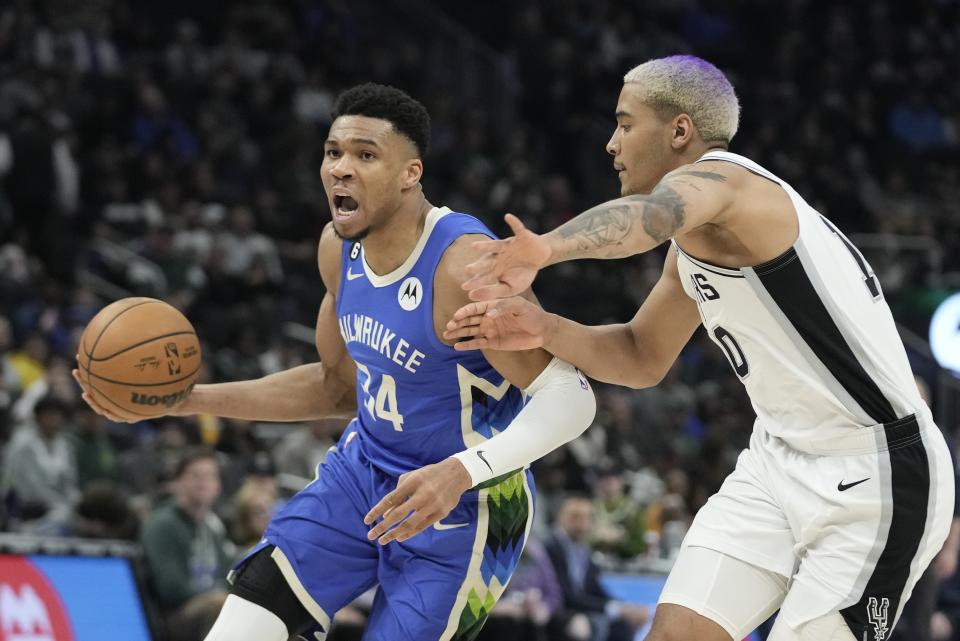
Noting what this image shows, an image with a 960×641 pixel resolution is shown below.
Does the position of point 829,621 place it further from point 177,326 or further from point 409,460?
point 177,326

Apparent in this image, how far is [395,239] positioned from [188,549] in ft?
13.5

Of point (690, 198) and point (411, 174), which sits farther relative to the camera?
point (411, 174)

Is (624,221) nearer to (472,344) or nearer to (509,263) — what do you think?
(509,263)

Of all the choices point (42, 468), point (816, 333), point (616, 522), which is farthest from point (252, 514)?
point (816, 333)

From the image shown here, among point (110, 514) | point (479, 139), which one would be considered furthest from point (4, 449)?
point (479, 139)

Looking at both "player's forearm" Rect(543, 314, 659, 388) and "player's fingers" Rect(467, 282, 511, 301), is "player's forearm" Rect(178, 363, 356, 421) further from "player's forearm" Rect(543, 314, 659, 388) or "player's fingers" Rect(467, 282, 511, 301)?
"player's fingers" Rect(467, 282, 511, 301)

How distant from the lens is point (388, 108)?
4.55 meters

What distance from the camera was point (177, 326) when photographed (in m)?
4.71

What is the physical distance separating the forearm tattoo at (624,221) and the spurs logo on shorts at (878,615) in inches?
48.5

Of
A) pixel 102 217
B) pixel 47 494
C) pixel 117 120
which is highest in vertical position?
pixel 117 120

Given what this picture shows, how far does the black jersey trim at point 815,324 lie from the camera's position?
390 centimetres

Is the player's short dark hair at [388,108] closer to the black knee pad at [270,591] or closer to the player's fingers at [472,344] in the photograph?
the player's fingers at [472,344]

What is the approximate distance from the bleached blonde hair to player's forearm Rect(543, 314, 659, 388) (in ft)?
2.42

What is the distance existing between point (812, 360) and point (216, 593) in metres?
4.82
